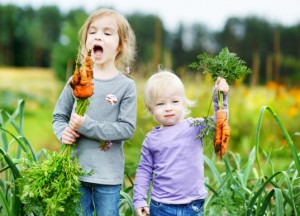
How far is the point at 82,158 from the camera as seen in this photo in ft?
7.75

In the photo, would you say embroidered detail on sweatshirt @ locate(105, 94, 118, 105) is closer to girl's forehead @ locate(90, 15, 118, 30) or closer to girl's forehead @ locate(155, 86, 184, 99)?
girl's forehead @ locate(155, 86, 184, 99)

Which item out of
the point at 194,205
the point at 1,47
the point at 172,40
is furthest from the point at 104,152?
the point at 1,47

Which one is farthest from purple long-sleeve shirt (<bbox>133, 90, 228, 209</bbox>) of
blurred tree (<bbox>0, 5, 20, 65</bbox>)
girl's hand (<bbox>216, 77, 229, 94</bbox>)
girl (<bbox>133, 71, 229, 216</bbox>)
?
blurred tree (<bbox>0, 5, 20, 65</bbox>)

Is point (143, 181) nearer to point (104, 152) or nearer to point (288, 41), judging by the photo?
point (104, 152)

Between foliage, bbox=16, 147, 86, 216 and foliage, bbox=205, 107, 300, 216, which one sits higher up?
foliage, bbox=16, 147, 86, 216

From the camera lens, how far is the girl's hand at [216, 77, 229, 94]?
2.22m

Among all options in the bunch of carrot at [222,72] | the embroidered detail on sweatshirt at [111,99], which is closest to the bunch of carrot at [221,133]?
the bunch of carrot at [222,72]

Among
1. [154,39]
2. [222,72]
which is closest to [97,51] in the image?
[222,72]

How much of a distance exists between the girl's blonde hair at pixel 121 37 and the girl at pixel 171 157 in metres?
0.25

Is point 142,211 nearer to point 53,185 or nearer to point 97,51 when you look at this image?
point 53,185

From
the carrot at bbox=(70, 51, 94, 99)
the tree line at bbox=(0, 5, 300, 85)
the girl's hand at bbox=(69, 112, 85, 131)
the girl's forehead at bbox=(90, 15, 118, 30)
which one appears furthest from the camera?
the tree line at bbox=(0, 5, 300, 85)

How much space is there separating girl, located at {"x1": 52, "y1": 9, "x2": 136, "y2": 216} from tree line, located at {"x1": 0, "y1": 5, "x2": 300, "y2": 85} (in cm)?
1287

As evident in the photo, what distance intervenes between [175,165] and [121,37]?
2.30ft

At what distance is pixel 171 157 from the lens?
2371 millimetres
